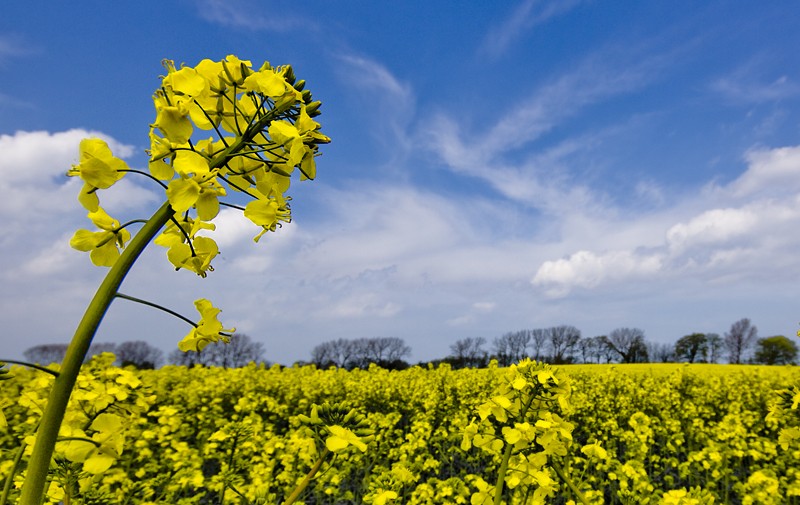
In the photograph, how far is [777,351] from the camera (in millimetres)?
39875

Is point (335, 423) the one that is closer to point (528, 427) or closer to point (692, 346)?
point (528, 427)

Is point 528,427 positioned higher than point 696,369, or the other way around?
point 528,427

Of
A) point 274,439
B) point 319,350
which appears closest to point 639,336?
point 319,350

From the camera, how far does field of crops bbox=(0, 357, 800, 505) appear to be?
231 centimetres

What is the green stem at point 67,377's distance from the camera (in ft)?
2.69

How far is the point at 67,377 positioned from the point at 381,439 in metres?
5.77

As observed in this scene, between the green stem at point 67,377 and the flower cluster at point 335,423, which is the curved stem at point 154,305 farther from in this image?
the flower cluster at point 335,423

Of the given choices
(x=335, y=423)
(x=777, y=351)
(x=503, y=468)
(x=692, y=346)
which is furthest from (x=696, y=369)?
(x=692, y=346)

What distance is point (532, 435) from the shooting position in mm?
1957

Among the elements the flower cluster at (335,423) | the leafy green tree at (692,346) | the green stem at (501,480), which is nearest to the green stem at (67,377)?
the flower cluster at (335,423)

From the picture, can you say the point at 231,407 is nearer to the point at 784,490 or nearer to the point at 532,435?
the point at 532,435

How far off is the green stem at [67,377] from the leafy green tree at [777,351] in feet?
177

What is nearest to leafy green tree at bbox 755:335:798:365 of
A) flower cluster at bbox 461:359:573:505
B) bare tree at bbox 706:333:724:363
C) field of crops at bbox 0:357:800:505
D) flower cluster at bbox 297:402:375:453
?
bare tree at bbox 706:333:724:363

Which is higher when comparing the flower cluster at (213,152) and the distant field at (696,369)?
the flower cluster at (213,152)
